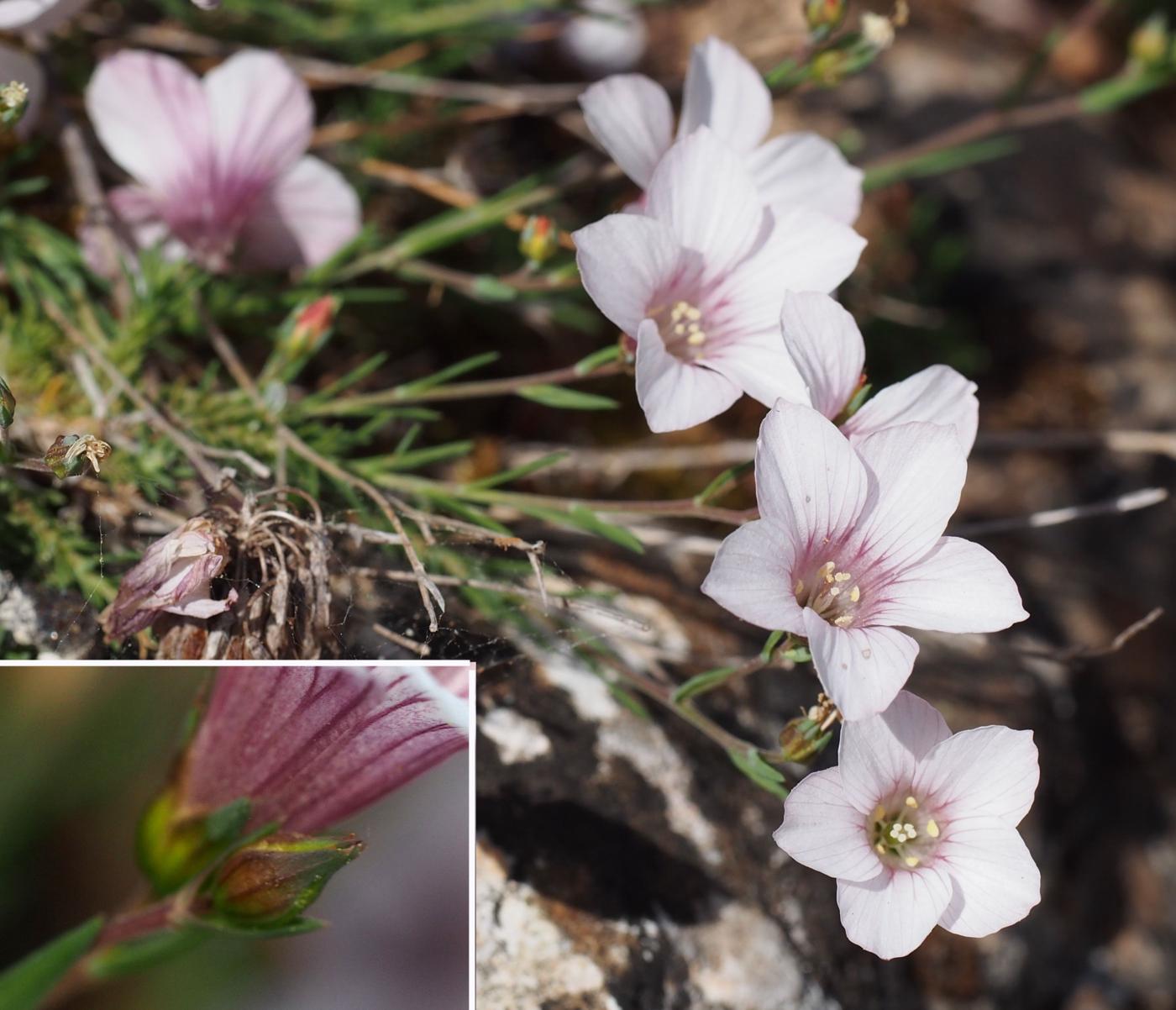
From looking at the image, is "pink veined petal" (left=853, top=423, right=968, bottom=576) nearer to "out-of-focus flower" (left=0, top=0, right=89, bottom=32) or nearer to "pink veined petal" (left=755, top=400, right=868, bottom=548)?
"pink veined petal" (left=755, top=400, right=868, bottom=548)

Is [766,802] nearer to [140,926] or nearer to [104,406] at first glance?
[140,926]

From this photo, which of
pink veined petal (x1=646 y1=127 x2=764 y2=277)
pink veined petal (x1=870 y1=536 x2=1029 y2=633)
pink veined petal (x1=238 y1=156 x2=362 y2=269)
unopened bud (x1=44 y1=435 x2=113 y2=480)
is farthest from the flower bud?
pink veined petal (x1=238 y1=156 x2=362 y2=269)

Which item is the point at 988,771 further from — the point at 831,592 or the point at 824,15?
the point at 824,15

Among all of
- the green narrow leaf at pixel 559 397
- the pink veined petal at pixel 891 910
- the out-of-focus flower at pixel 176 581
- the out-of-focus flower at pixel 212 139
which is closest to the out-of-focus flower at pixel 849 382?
the green narrow leaf at pixel 559 397

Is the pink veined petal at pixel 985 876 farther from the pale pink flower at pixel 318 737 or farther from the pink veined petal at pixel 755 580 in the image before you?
the pale pink flower at pixel 318 737

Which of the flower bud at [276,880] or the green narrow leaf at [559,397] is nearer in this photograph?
the flower bud at [276,880]

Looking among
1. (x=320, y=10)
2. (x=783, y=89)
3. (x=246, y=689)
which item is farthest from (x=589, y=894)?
(x=320, y=10)
